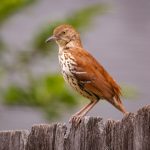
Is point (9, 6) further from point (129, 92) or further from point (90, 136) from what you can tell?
point (90, 136)

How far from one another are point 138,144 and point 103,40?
9.17 m

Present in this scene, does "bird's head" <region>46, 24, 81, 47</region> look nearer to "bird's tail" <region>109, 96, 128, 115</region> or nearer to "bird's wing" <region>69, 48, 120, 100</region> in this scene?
"bird's wing" <region>69, 48, 120, 100</region>

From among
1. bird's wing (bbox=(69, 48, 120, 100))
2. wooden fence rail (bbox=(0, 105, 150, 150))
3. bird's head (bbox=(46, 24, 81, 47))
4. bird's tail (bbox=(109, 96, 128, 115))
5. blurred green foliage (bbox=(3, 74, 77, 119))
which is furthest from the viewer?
blurred green foliage (bbox=(3, 74, 77, 119))

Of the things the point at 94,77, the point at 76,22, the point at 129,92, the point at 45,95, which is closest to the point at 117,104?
the point at 94,77

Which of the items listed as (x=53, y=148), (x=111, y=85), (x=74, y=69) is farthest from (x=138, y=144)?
(x=74, y=69)

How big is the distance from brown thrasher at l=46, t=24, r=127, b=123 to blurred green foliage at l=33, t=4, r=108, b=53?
5.02 ft

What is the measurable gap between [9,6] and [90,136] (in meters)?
4.63

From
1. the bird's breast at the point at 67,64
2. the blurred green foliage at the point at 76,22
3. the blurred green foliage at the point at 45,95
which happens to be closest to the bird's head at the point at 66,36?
the bird's breast at the point at 67,64

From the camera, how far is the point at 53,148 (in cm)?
568

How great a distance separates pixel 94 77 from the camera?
7.32 meters

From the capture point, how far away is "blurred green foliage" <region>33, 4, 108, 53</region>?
993cm

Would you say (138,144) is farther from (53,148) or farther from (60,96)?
(60,96)

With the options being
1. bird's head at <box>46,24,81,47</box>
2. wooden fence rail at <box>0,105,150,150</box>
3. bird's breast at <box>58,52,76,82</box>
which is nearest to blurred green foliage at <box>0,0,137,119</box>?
bird's head at <box>46,24,81,47</box>

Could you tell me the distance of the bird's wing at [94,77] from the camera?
7215 mm
